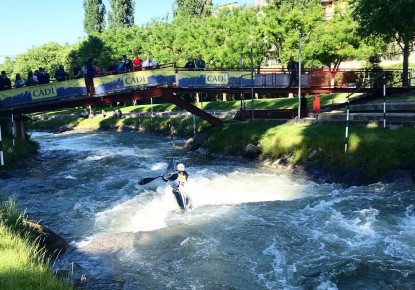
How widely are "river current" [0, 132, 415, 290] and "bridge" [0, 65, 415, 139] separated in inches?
233

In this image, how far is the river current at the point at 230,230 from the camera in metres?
9.72

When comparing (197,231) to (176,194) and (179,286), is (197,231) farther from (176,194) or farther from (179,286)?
(179,286)

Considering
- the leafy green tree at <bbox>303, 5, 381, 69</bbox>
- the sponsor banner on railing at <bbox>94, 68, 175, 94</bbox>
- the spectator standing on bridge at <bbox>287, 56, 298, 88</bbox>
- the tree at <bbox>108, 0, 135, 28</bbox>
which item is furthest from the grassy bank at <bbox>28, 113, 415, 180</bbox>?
the tree at <bbox>108, 0, 135, 28</bbox>

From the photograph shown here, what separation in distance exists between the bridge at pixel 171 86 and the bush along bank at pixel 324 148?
3.08 m

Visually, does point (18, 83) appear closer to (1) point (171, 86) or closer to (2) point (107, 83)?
(2) point (107, 83)

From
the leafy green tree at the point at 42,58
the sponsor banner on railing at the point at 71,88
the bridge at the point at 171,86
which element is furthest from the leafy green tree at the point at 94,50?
the sponsor banner on railing at the point at 71,88

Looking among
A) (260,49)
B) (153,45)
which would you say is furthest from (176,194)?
(153,45)

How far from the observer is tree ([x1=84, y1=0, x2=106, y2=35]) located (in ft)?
298

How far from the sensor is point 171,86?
28.6m

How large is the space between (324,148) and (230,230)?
9.42 metres

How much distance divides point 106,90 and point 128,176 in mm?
7529

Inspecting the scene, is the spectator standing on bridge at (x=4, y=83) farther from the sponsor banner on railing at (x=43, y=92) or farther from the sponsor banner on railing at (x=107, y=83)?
the sponsor banner on railing at (x=107, y=83)

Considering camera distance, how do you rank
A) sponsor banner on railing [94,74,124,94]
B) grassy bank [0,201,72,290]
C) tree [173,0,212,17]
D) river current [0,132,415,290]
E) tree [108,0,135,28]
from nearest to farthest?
grassy bank [0,201,72,290] → river current [0,132,415,290] → sponsor banner on railing [94,74,124,94] → tree [173,0,212,17] → tree [108,0,135,28]

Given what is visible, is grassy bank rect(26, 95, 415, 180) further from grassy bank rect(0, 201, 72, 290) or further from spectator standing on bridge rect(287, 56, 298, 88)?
grassy bank rect(0, 201, 72, 290)
